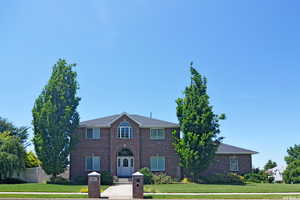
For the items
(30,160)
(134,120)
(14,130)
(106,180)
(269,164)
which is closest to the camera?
(106,180)

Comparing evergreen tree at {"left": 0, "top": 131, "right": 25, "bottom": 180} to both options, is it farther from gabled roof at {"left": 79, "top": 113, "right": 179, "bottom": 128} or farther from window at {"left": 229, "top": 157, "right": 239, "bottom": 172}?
window at {"left": 229, "top": 157, "right": 239, "bottom": 172}

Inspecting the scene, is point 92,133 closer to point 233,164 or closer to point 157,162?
point 157,162

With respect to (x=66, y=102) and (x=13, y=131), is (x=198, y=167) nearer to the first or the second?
(x=66, y=102)

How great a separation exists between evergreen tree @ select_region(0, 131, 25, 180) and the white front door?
32.0 ft

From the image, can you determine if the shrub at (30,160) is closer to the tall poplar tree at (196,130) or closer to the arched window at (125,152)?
the arched window at (125,152)

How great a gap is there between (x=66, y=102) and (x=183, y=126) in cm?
1169

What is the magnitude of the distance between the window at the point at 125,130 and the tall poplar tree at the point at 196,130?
5180 millimetres

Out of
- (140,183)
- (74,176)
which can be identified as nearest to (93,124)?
(74,176)

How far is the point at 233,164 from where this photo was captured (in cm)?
3944

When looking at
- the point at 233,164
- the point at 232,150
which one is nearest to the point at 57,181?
the point at 233,164

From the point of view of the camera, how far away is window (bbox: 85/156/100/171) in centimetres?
3625

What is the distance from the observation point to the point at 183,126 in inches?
1344

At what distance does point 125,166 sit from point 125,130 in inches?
154

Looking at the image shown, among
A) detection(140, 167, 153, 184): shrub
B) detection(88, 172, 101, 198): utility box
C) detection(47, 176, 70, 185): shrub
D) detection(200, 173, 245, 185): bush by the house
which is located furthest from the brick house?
detection(88, 172, 101, 198): utility box
